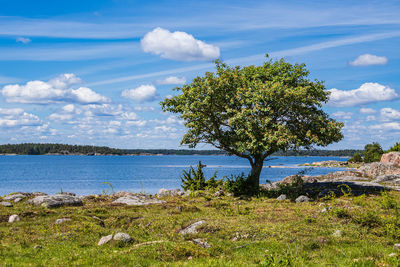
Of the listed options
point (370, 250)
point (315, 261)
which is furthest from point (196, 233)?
point (370, 250)

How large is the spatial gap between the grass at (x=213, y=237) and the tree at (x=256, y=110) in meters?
5.10

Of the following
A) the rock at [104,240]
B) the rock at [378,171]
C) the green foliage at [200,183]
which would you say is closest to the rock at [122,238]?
the rock at [104,240]

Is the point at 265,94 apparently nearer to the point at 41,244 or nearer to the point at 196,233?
the point at 196,233

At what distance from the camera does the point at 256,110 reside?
2370cm

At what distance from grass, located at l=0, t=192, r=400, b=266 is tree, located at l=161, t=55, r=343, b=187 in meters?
5.10

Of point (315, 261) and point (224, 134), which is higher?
point (224, 134)

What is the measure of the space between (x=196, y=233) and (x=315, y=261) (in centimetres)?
498

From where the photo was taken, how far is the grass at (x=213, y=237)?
10.8 metres

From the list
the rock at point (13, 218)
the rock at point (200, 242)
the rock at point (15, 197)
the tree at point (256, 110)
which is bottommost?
the rock at point (13, 218)

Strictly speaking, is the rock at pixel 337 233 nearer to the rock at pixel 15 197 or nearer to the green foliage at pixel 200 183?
the green foliage at pixel 200 183

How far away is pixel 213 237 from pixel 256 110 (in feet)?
38.8

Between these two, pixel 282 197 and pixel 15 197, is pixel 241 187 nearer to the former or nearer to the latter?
pixel 282 197

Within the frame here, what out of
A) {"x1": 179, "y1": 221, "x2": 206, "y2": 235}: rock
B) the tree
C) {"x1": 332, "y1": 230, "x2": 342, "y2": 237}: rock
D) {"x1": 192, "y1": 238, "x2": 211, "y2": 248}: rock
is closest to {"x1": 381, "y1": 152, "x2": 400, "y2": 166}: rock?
the tree

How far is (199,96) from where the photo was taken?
82.3 feet
